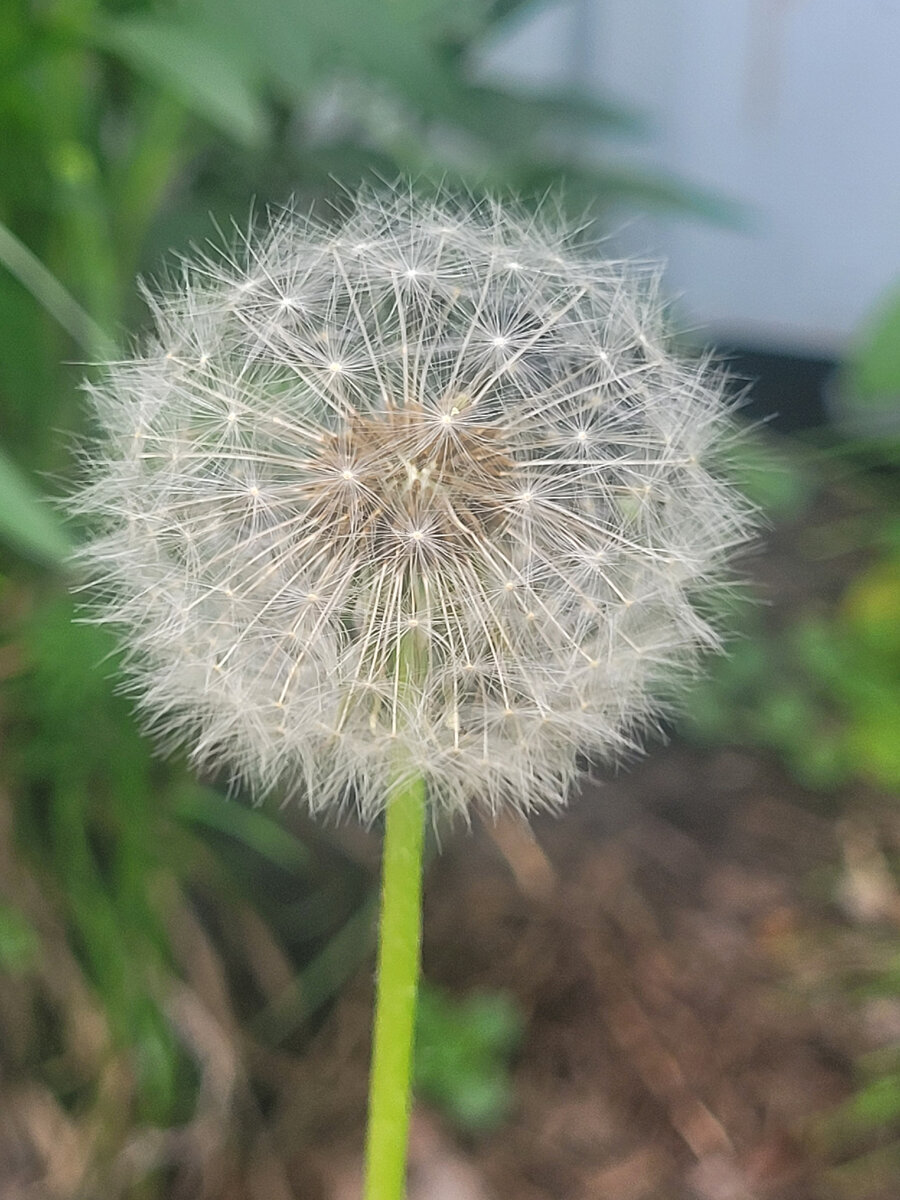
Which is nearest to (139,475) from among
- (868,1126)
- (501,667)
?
(501,667)

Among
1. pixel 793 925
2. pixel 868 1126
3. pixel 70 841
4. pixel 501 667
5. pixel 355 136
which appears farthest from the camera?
pixel 355 136

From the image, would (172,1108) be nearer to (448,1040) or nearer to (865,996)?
(448,1040)

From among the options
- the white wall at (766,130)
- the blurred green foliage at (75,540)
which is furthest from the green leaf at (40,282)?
the white wall at (766,130)

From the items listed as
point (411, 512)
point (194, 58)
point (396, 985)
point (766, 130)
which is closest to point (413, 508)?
point (411, 512)

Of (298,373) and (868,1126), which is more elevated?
(298,373)

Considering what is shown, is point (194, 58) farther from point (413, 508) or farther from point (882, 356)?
point (882, 356)

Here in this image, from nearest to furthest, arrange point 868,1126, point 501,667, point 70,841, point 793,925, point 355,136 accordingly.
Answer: point 501,667 → point 868,1126 → point 70,841 → point 793,925 → point 355,136

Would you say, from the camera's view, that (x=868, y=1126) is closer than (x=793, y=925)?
Yes

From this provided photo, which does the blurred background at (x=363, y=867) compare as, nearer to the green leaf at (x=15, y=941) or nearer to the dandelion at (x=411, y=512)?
the green leaf at (x=15, y=941)
